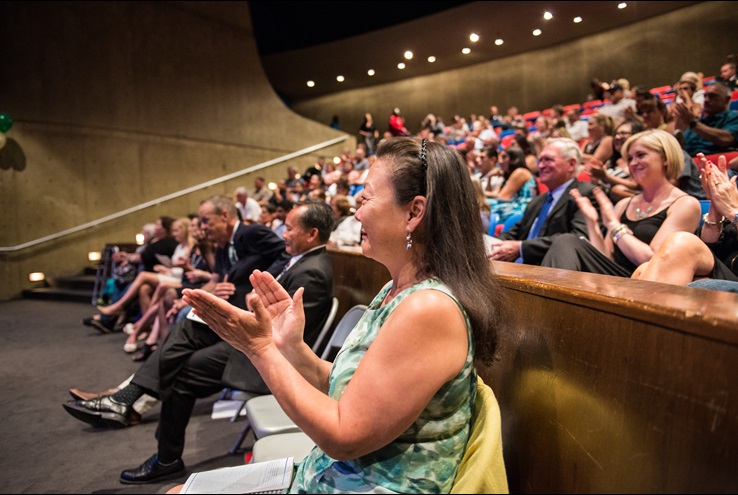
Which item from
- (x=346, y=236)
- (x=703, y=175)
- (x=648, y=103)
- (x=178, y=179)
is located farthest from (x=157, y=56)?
(x=703, y=175)

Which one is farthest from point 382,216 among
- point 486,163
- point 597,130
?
point 486,163

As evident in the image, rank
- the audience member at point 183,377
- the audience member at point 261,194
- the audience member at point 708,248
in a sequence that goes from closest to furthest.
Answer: the audience member at point 708,248, the audience member at point 183,377, the audience member at point 261,194

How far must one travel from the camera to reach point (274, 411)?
7.27 feet

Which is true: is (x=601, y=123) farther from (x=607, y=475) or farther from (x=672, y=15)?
(x=672, y=15)

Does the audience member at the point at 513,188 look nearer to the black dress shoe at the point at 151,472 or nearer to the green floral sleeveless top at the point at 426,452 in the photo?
the black dress shoe at the point at 151,472

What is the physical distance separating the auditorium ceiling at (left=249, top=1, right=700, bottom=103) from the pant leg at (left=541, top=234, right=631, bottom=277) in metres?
9.54

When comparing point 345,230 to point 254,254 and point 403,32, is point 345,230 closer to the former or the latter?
point 254,254

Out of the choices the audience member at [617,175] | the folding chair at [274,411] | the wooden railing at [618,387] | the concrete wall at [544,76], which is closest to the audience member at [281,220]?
the audience member at [617,175]

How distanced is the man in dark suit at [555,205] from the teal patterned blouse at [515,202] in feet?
3.50

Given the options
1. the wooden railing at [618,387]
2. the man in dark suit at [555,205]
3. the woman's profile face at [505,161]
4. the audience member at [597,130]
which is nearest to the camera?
the wooden railing at [618,387]

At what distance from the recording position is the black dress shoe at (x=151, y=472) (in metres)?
2.36

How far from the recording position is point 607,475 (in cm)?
83

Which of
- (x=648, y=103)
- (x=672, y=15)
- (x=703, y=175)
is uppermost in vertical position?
(x=672, y=15)

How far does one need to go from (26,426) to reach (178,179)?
9754 mm
